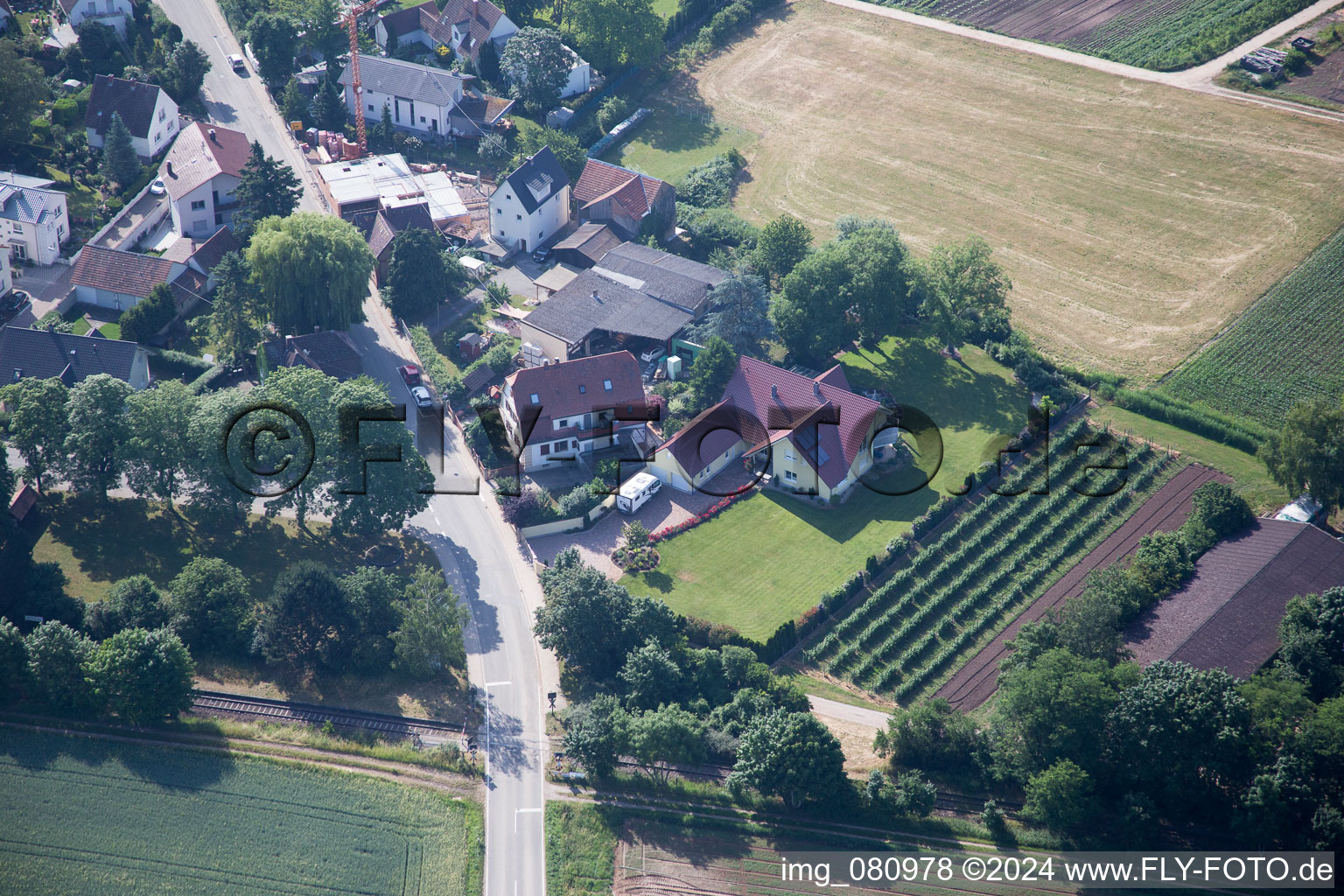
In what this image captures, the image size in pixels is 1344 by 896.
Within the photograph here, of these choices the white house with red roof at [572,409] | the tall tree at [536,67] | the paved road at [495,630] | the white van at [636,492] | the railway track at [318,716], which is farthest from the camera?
the tall tree at [536,67]

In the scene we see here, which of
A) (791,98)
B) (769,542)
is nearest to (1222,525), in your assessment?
(769,542)

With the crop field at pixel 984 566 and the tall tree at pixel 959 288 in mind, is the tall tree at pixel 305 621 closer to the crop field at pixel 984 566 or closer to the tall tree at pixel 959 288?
the crop field at pixel 984 566

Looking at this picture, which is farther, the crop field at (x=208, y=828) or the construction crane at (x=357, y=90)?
the construction crane at (x=357, y=90)

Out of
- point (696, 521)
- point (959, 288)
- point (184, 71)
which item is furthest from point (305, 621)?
point (184, 71)

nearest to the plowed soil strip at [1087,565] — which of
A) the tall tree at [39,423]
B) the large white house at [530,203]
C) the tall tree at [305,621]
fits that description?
the tall tree at [305,621]

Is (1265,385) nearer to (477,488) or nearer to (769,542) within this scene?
(769,542)

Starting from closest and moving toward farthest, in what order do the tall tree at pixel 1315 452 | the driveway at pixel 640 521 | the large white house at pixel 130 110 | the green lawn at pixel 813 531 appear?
the green lawn at pixel 813 531 → the tall tree at pixel 1315 452 → the driveway at pixel 640 521 → the large white house at pixel 130 110

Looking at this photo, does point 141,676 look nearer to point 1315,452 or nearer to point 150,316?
point 150,316

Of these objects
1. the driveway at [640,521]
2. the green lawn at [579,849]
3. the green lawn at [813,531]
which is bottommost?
the green lawn at [579,849]
